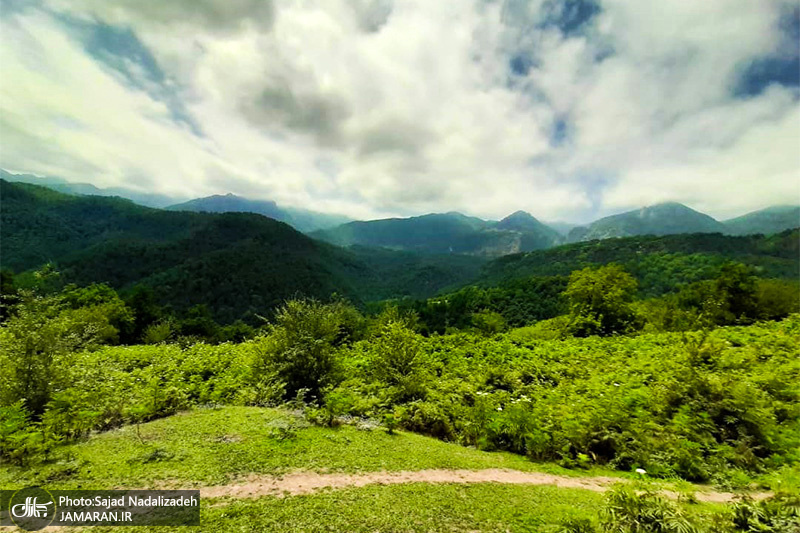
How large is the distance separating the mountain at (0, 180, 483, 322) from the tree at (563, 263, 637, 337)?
3243 inches

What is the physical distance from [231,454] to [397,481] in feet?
13.5

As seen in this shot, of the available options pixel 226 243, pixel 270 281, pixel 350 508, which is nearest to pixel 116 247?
pixel 226 243

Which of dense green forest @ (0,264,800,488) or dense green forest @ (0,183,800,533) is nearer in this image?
dense green forest @ (0,183,800,533)

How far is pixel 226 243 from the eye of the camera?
16862cm

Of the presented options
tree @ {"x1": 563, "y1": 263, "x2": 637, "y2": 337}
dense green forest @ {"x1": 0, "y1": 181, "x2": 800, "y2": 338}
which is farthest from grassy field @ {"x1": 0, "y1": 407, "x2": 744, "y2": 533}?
dense green forest @ {"x1": 0, "y1": 181, "x2": 800, "y2": 338}

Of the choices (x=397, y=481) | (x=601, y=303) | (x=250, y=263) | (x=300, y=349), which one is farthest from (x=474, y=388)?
(x=250, y=263)

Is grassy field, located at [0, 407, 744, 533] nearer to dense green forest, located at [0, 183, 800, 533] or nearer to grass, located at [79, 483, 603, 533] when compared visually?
grass, located at [79, 483, 603, 533]

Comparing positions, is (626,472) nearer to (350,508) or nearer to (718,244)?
(350,508)

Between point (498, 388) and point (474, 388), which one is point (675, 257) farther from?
point (474, 388)

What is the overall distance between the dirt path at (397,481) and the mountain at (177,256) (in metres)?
94.5

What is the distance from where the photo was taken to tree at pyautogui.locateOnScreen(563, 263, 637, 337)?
27.5 meters

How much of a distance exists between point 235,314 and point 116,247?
209ft

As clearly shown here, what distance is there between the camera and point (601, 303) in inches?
1126

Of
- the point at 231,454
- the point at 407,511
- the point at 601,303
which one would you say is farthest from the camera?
the point at 601,303
